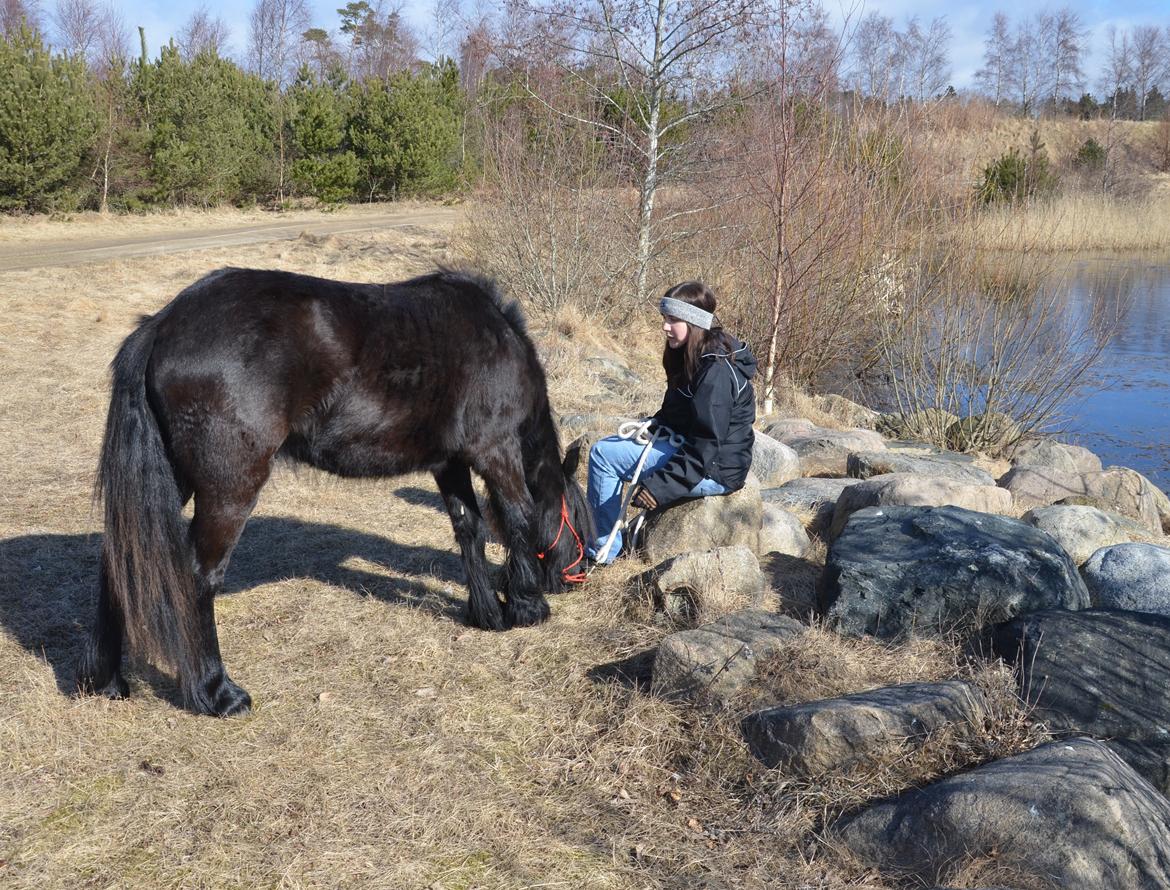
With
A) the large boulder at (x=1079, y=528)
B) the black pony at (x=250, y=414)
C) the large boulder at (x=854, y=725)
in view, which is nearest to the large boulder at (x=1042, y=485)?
the large boulder at (x=1079, y=528)

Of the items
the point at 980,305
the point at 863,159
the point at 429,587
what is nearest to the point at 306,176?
the point at 863,159

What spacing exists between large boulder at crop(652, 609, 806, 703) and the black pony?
1.11 metres

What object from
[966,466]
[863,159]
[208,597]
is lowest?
[966,466]

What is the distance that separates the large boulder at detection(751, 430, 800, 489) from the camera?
7.30m

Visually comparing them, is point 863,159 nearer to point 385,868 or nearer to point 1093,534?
point 1093,534

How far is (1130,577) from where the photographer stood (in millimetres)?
4969

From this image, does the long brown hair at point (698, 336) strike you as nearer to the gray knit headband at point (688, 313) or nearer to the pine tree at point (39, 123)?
the gray knit headband at point (688, 313)

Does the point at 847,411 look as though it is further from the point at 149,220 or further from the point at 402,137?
the point at 402,137

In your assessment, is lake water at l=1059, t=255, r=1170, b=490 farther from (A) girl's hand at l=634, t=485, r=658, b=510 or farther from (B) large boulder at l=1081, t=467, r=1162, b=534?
(A) girl's hand at l=634, t=485, r=658, b=510

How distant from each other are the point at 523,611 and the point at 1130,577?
3.20 m

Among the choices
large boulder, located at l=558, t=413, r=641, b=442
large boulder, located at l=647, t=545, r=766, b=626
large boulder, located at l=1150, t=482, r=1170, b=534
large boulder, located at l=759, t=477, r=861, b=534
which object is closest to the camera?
large boulder, located at l=647, t=545, r=766, b=626

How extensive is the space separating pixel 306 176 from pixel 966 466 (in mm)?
21819

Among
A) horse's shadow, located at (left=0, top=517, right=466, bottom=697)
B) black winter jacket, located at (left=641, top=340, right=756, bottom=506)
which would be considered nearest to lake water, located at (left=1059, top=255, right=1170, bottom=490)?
black winter jacket, located at (left=641, top=340, right=756, bottom=506)

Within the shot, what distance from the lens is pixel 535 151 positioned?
12.7 metres
